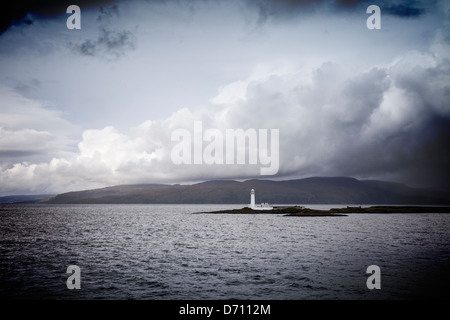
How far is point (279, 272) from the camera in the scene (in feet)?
91.6

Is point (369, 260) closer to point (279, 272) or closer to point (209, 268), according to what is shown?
point (279, 272)
